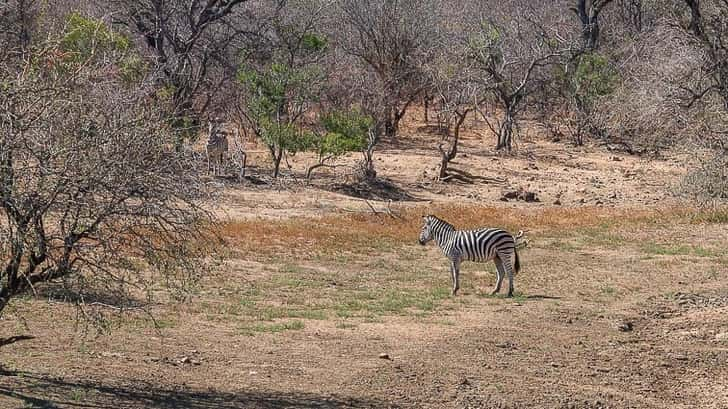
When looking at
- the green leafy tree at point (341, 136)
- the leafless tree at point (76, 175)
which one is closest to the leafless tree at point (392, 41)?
the green leafy tree at point (341, 136)

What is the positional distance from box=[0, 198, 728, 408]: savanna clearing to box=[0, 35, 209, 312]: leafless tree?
4.34 ft

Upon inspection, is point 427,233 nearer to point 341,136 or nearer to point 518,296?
point 518,296

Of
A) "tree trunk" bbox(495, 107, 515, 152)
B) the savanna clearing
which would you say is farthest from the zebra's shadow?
"tree trunk" bbox(495, 107, 515, 152)

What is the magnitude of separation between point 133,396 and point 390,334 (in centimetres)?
451

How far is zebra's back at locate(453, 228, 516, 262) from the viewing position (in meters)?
17.4

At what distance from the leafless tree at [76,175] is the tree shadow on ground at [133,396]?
1050mm

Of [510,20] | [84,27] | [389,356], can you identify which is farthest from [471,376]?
[510,20]

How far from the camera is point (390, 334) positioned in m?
14.3

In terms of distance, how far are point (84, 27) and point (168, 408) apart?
15949mm

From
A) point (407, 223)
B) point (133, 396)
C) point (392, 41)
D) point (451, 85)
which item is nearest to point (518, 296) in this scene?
point (407, 223)

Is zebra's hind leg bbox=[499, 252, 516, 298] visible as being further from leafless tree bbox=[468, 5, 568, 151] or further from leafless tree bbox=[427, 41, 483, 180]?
leafless tree bbox=[468, 5, 568, 151]

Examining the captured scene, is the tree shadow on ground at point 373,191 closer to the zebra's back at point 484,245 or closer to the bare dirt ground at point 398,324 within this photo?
the bare dirt ground at point 398,324

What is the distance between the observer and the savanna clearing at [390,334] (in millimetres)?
11359

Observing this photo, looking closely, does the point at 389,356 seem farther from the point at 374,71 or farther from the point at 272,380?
the point at 374,71
